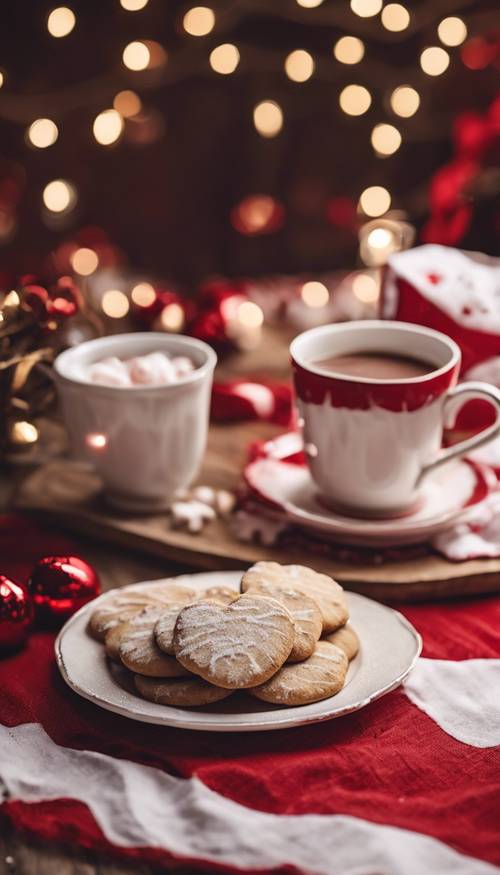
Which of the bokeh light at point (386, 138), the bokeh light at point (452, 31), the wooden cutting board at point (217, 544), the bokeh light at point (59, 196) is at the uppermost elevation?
the bokeh light at point (452, 31)

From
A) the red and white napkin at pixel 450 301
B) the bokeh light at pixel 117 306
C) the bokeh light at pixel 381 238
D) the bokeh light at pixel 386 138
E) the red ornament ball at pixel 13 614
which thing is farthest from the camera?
the bokeh light at pixel 386 138

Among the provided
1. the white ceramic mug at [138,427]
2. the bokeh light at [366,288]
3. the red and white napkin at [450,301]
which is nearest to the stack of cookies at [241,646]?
the white ceramic mug at [138,427]

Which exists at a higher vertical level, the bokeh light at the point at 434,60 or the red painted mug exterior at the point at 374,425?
the bokeh light at the point at 434,60

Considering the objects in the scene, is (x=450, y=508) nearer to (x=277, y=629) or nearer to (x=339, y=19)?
(x=277, y=629)

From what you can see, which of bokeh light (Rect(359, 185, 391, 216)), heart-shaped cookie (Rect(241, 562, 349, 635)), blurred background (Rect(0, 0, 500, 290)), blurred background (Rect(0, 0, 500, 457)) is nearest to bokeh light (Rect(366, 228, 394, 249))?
blurred background (Rect(0, 0, 500, 457))

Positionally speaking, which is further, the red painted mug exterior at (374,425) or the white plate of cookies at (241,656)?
the red painted mug exterior at (374,425)

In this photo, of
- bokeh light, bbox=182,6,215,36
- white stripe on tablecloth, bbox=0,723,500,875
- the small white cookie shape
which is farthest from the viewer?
bokeh light, bbox=182,6,215,36

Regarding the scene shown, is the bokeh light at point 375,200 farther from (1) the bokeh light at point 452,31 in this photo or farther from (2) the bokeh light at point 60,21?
(2) the bokeh light at point 60,21

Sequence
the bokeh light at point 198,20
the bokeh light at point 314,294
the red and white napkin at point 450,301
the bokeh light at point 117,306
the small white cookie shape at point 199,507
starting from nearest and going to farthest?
the small white cookie shape at point 199,507 < the red and white napkin at point 450,301 < the bokeh light at point 117,306 < the bokeh light at point 314,294 < the bokeh light at point 198,20

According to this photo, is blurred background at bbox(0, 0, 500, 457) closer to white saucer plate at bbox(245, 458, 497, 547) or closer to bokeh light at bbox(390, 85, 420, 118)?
bokeh light at bbox(390, 85, 420, 118)
